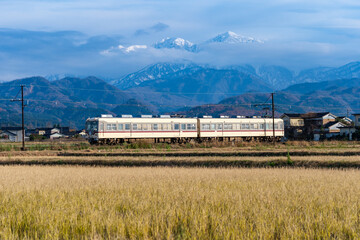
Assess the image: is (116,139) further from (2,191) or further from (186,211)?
(186,211)

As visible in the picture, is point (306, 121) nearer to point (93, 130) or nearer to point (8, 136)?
point (93, 130)

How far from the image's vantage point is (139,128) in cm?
4456

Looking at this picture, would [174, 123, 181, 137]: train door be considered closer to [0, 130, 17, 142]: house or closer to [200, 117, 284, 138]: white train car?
[200, 117, 284, 138]: white train car

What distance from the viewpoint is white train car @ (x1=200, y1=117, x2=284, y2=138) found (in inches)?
1927

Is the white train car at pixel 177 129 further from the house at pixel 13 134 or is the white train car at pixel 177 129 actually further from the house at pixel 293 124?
the house at pixel 13 134

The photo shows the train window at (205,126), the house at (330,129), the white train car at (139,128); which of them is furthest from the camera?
the house at (330,129)

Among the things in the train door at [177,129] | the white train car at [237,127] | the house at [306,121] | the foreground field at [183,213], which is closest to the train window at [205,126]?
the white train car at [237,127]

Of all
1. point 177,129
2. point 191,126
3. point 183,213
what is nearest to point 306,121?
point 191,126

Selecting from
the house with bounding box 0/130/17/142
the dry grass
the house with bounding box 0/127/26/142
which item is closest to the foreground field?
the dry grass

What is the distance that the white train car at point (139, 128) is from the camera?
42.6m

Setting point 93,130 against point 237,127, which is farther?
point 237,127

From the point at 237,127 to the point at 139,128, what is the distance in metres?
11.9

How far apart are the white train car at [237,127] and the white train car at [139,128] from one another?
1584 millimetres

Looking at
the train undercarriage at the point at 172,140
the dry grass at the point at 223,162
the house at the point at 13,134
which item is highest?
the house at the point at 13,134
